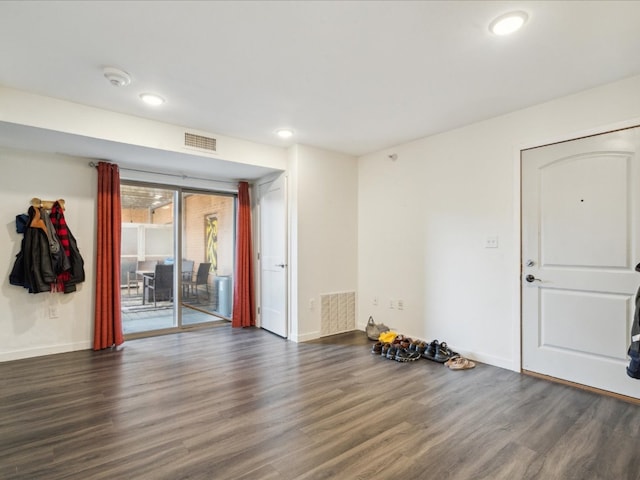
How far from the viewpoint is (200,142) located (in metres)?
3.78

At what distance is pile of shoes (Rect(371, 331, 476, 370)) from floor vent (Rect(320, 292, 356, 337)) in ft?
2.71

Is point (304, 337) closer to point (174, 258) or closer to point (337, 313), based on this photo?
point (337, 313)

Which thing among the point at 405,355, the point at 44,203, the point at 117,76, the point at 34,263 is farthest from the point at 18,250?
the point at 405,355

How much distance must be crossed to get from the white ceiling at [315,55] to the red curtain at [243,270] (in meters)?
1.87

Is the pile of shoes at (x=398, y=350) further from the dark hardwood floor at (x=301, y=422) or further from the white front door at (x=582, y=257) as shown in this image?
the white front door at (x=582, y=257)

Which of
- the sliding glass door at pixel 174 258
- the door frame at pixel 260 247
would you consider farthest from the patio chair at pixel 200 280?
the door frame at pixel 260 247

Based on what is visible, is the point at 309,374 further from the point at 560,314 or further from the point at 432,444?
the point at 560,314

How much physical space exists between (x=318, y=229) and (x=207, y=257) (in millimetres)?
1991

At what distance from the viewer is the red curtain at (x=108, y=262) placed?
3.93 metres

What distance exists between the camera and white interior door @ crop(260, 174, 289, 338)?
14.8ft

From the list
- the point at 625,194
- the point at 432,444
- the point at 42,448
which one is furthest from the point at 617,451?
the point at 42,448

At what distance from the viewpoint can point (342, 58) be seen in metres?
2.37

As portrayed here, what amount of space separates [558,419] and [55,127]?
472 centimetres

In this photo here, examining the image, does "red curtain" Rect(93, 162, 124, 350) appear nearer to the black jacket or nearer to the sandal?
the black jacket
